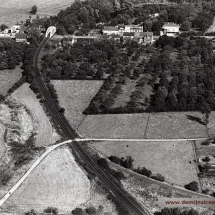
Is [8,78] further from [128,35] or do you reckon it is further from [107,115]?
[128,35]

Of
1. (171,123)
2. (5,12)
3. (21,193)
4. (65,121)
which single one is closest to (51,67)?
(65,121)

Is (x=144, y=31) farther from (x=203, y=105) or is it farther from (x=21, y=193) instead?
(x=21, y=193)

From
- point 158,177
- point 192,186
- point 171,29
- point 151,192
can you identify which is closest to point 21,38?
point 171,29

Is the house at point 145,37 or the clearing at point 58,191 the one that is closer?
the clearing at point 58,191

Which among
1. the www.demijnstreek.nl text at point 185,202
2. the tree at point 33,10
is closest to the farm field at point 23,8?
the tree at point 33,10

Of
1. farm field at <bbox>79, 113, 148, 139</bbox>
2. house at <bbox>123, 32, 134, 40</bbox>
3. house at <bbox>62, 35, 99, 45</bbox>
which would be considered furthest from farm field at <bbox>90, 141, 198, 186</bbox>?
house at <bbox>123, 32, 134, 40</bbox>

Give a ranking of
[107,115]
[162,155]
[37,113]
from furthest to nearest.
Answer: [37,113] < [107,115] < [162,155]

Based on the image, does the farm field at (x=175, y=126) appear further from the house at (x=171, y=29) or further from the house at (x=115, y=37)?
the house at (x=171, y=29)

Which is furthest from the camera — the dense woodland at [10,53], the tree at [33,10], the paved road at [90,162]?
the tree at [33,10]
